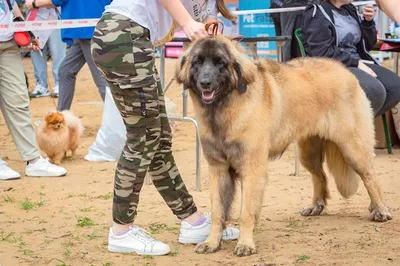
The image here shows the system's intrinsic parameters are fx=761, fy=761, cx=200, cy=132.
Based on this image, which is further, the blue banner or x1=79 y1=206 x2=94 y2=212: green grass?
the blue banner

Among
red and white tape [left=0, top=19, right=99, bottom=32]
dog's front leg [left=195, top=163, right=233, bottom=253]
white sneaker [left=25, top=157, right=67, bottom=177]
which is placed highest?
red and white tape [left=0, top=19, right=99, bottom=32]

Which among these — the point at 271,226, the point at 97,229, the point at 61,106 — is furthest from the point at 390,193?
the point at 61,106

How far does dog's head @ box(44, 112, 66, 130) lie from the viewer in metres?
7.92

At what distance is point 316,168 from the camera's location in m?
5.53

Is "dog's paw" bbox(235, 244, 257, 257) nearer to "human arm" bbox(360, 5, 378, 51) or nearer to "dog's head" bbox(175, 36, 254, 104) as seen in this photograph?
"dog's head" bbox(175, 36, 254, 104)

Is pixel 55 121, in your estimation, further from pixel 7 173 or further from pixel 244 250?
pixel 244 250

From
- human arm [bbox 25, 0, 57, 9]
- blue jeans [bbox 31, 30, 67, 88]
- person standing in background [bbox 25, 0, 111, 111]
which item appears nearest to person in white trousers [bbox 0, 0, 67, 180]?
human arm [bbox 25, 0, 57, 9]

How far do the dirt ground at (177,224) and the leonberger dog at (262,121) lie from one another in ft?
0.73

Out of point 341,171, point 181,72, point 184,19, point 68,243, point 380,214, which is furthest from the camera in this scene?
point 341,171

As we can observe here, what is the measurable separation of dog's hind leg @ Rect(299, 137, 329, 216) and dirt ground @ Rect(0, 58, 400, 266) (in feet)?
0.35

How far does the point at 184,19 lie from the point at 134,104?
1.80ft

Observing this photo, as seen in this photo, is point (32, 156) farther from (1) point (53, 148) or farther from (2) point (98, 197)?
(2) point (98, 197)

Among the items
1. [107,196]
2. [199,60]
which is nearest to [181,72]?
[199,60]

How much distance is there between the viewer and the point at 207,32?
4.27 m
